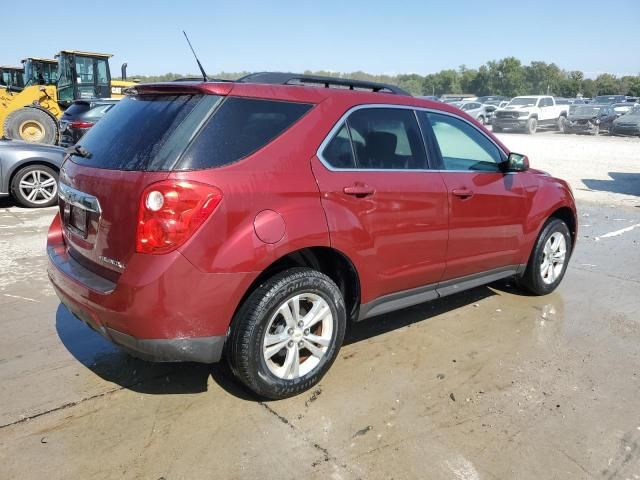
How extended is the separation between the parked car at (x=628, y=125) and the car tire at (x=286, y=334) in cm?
2688

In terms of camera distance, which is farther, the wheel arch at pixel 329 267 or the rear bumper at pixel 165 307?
the wheel arch at pixel 329 267

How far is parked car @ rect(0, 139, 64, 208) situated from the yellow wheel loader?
779cm

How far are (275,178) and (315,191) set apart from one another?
0.26m

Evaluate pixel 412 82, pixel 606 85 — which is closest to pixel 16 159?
pixel 606 85

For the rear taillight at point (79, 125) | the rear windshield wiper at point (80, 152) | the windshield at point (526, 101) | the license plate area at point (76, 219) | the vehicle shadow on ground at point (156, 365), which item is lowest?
the vehicle shadow on ground at point (156, 365)

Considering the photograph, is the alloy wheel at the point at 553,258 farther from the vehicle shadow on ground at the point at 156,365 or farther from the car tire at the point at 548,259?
the vehicle shadow on ground at the point at 156,365

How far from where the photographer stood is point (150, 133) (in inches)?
109

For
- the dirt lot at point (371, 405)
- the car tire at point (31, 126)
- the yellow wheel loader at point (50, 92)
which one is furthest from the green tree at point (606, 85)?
the dirt lot at point (371, 405)

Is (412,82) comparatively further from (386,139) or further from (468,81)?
(386,139)

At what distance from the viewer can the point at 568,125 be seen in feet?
97.8

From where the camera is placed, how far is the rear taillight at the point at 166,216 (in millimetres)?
2516

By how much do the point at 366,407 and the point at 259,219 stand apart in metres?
1.24

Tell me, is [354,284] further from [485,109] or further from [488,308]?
[485,109]

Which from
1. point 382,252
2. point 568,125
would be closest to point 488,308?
point 382,252
